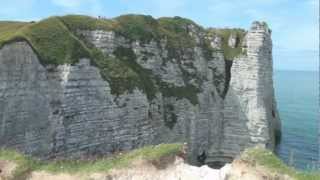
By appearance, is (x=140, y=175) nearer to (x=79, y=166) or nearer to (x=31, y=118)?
(x=79, y=166)

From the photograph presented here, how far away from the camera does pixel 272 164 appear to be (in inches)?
803

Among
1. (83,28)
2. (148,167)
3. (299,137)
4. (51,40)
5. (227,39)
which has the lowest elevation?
(299,137)

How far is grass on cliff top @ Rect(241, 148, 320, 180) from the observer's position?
20156 millimetres

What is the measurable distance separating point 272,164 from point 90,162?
6236 mm

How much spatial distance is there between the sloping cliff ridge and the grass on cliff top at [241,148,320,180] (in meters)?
19.8

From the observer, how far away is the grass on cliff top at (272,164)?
2016 centimetres

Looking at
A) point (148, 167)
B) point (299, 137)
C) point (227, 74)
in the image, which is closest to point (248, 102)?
point (227, 74)

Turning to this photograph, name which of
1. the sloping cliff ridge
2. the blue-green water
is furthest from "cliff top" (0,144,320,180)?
the blue-green water

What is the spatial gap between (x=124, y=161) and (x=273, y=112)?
1873 inches

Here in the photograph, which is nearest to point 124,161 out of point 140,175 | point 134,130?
point 140,175

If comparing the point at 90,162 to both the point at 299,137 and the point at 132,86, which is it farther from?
the point at 299,137

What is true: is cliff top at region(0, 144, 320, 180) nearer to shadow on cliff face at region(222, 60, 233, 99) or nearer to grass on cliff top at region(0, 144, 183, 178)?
grass on cliff top at region(0, 144, 183, 178)

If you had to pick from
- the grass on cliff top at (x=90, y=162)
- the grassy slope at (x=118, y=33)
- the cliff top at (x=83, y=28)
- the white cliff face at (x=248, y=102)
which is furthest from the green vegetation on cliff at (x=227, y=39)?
the grass on cliff top at (x=90, y=162)

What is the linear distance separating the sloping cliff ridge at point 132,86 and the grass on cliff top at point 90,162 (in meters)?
15.2
